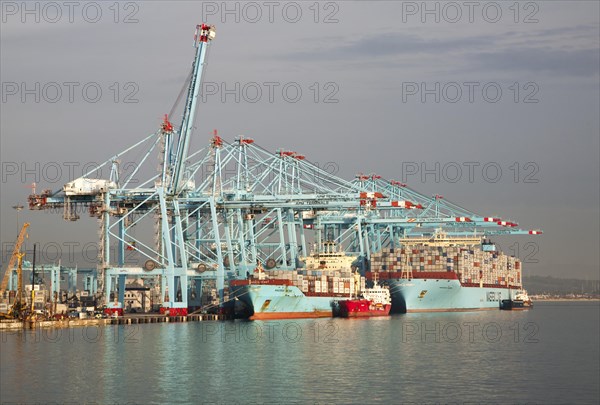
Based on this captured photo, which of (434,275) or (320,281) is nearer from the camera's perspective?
(320,281)

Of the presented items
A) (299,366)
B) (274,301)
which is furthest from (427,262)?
(299,366)

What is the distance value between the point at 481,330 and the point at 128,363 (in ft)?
110

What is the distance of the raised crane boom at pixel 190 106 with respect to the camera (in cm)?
8644

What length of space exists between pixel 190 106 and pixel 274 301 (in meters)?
18.6

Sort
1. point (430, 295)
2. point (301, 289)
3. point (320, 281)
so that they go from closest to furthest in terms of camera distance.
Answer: point (301, 289) → point (320, 281) → point (430, 295)

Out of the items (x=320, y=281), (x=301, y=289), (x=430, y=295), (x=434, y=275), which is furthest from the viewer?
(x=434, y=275)

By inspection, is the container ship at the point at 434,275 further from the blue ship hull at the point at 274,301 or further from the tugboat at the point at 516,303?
the blue ship hull at the point at 274,301

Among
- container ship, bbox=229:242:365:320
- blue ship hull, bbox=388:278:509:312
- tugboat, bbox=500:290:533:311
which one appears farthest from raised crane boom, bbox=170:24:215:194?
tugboat, bbox=500:290:533:311

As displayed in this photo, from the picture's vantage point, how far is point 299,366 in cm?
5241

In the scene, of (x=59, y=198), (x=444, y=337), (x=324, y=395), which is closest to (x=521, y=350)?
(x=444, y=337)

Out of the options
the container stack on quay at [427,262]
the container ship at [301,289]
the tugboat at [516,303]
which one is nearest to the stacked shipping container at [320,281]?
the container ship at [301,289]

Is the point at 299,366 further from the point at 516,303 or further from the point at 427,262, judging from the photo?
the point at 516,303

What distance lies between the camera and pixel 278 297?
90188 millimetres

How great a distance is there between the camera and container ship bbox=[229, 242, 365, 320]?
89562mm
